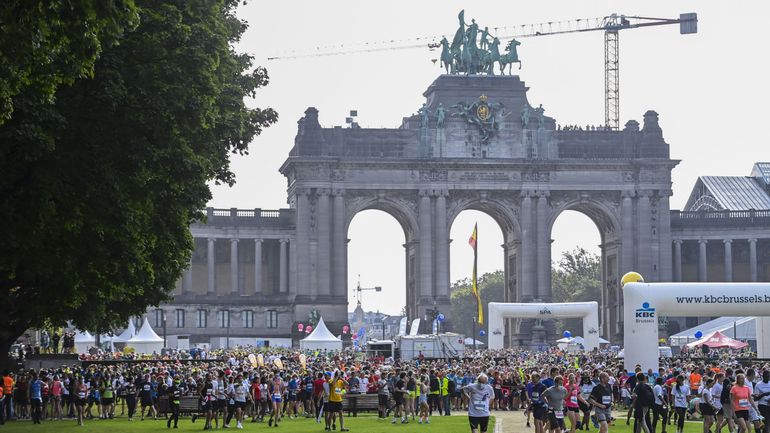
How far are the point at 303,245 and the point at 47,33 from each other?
10055cm

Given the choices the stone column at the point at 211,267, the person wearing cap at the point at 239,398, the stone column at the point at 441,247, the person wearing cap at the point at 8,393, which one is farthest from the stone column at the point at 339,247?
the person wearing cap at the point at 239,398

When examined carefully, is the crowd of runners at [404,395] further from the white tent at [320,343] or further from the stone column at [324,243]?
the stone column at [324,243]

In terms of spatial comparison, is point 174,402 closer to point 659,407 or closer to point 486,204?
point 659,407

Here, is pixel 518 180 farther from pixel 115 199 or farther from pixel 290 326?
pixel 115 199

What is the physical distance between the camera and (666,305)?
2159 inches

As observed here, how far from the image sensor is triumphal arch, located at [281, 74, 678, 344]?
408ft

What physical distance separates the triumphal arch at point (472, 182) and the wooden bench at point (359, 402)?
70.5m

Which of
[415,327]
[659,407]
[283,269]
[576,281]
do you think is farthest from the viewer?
[576,281]

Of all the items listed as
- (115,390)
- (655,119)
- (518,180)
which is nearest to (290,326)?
(518,180)

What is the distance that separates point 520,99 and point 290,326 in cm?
3012

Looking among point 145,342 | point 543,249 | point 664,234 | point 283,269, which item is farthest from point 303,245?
point 664,234

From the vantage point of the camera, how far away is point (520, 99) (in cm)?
12781

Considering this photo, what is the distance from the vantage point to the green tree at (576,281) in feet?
564

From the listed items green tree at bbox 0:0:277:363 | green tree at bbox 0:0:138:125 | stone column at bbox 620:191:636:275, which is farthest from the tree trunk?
stone column at bbox 620:191:636:275
